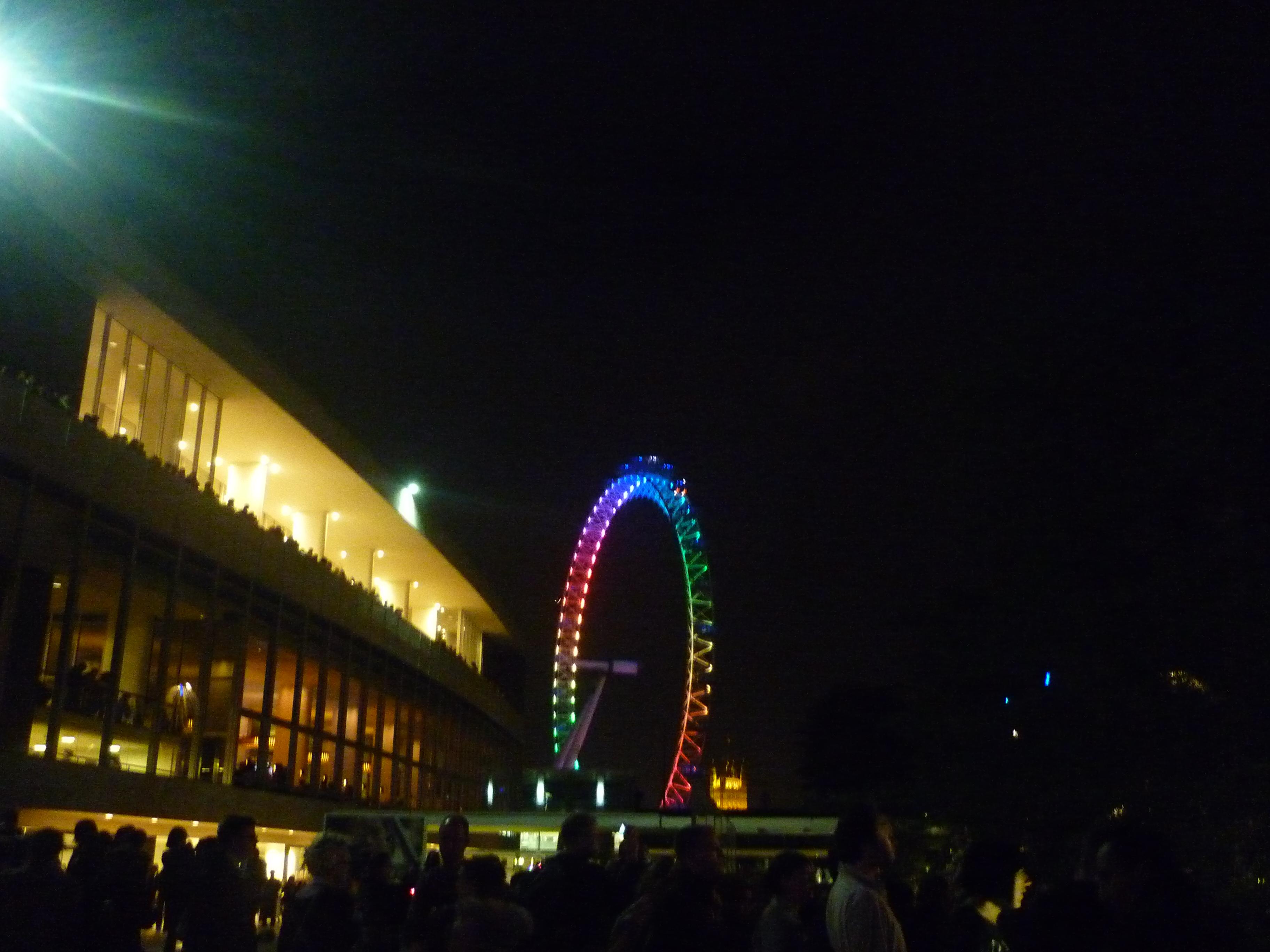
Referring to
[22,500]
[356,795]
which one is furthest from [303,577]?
[22,500]

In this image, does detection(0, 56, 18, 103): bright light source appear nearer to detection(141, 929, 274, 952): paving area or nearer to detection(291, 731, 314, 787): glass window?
detection(141, 929, 274, 952): paving area

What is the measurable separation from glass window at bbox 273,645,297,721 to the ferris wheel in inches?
571

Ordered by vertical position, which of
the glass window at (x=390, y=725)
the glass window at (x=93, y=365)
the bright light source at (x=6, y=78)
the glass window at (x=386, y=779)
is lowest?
the glass window at (x=386, y=779)

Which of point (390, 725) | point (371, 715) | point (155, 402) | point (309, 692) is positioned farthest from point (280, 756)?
point (155, 402)

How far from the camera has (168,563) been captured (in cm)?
2908

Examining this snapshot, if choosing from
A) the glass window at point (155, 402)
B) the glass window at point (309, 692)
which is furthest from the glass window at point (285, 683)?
the glass window at point (155, 402)

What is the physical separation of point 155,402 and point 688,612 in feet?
94.5

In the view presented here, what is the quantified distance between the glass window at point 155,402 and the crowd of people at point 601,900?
2299 centimetres

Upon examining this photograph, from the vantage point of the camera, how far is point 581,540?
179 feet

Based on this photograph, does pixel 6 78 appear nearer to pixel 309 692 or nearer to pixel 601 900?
pixel 601 900

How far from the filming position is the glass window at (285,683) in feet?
125

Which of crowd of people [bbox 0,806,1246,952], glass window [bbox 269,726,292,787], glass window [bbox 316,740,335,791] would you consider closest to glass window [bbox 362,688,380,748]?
glass window [bbox 316,740,335,791]

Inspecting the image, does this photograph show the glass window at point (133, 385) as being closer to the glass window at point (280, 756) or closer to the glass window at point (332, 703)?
the glass window at point (280, 756)

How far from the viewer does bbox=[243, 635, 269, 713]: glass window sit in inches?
1391
